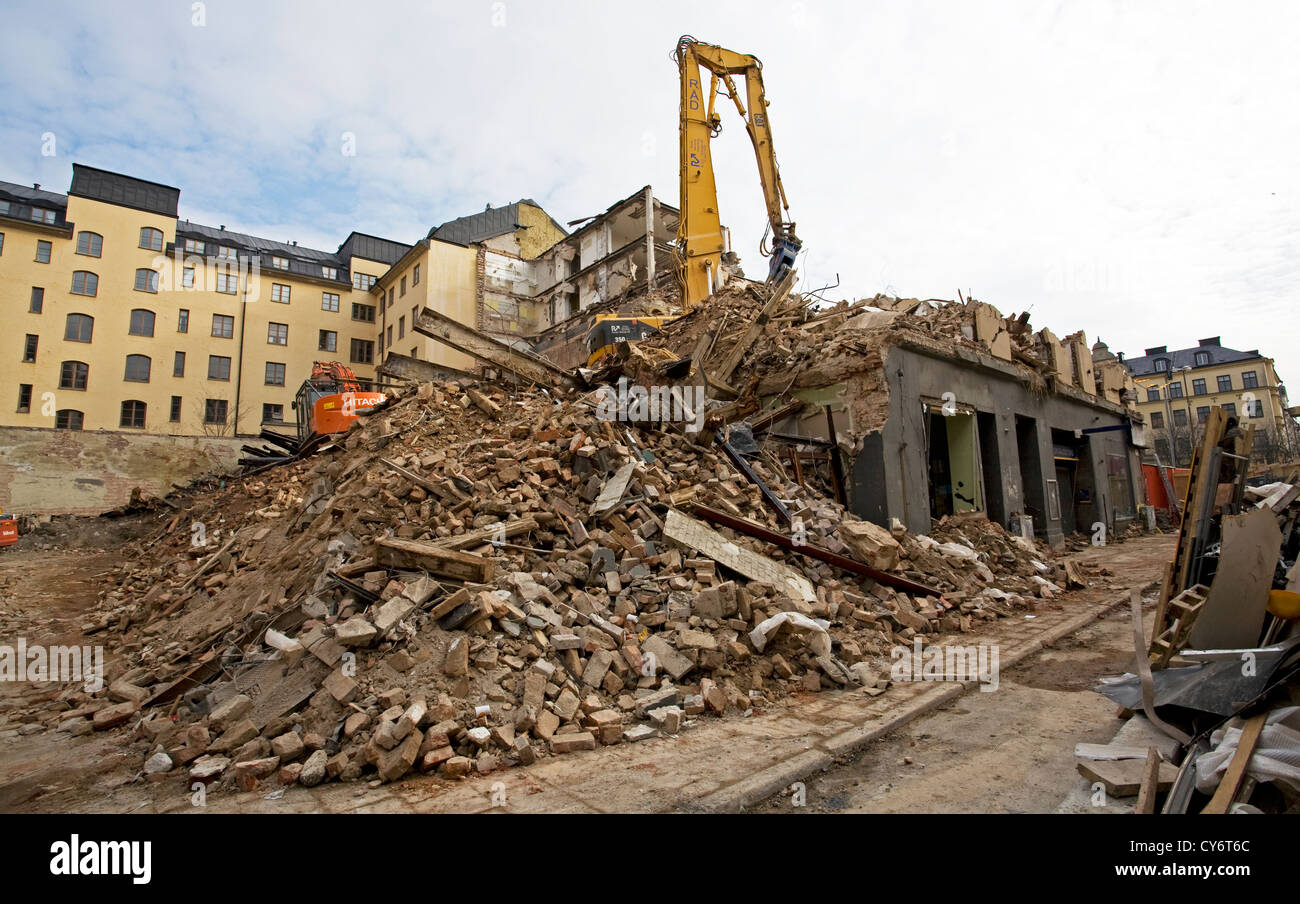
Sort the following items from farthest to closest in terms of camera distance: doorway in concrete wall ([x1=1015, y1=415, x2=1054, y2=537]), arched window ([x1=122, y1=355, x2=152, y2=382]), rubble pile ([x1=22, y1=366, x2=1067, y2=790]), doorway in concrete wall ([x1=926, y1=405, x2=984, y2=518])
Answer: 1. arched window ([x1=122, y1=355, x2=152, y2=382])
2. doorway in concrete wall ([x1=1015, y1=415, x2=1054, y2=537])
3. doorway in concrete wall ([x1=926, y1=405, x2=984, y2=518])
4. rubble pile ([x1=22, y1=366, x2=1067, y2=790])

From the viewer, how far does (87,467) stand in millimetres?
16438

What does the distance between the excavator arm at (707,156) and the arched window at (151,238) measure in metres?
35.6

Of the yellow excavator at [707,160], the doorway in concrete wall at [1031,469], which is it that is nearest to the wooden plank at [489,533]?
the yellow excavator at [707,160]

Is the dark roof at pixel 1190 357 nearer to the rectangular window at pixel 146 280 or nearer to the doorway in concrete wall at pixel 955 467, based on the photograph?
the doorway in concrete wall at pixel 955 467

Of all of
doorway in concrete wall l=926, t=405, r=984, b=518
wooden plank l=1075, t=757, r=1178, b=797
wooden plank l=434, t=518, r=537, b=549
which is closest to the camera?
wooden plank l=1075, t=757, r=1178, b=797

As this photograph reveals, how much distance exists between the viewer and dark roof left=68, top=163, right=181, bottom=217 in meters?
33.5

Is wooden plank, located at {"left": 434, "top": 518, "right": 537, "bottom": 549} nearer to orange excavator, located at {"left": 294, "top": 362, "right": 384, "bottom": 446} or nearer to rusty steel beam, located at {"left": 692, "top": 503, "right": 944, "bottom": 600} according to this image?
rusty steel beam, located at {"left": 692, "top": 503, "right": 944, "bottom": 600}

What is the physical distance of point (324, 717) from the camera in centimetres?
404

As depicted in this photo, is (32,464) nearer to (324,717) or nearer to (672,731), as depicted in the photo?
(324,717)

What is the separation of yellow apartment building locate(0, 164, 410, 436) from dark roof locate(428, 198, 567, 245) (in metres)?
8.40

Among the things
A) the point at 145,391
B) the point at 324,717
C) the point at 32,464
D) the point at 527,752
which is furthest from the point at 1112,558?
the point at 145,391

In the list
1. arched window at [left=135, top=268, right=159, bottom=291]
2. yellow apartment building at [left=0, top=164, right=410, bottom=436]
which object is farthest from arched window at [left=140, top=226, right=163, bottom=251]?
arched window at [left=135, top=268, right=159, bottom=291]

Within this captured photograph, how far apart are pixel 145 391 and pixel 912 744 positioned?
4323cm

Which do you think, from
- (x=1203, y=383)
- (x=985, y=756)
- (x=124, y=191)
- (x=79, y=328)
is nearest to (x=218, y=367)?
(x=79, y=328)
